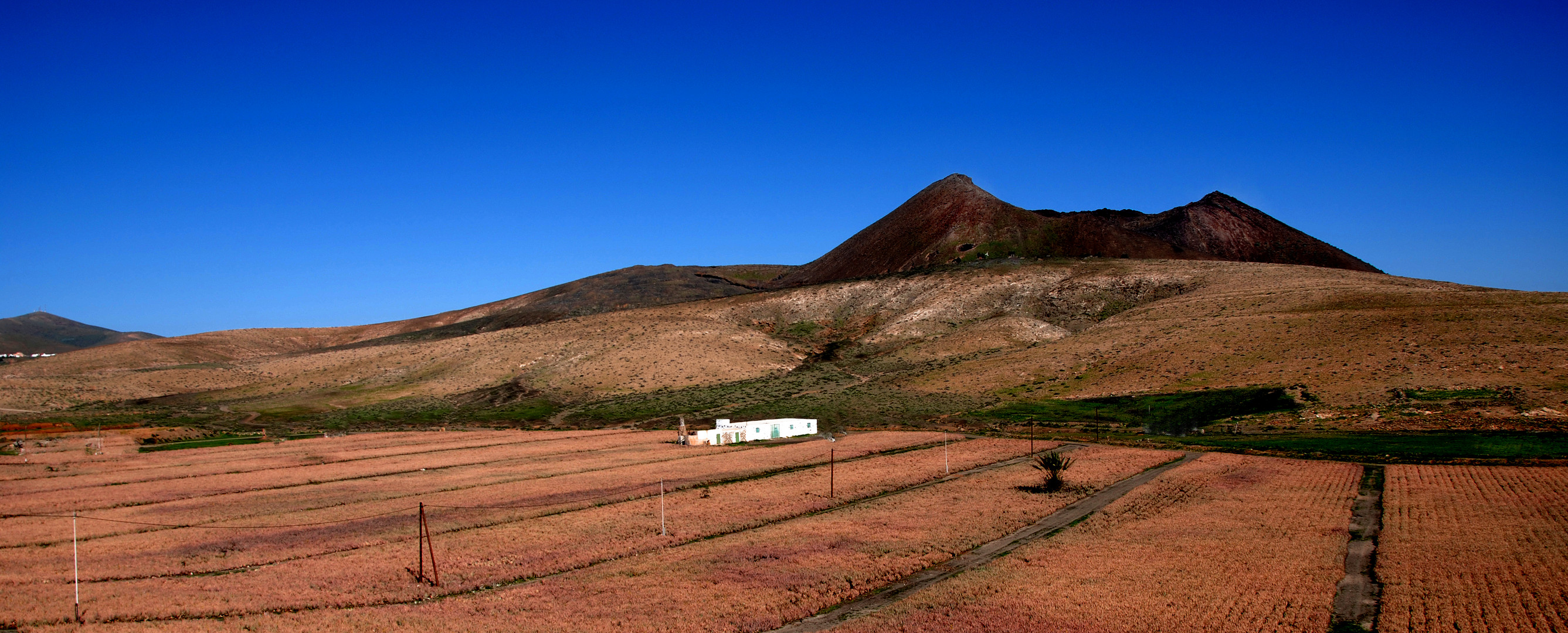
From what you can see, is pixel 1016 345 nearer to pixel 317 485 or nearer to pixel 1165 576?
pixel 317 485

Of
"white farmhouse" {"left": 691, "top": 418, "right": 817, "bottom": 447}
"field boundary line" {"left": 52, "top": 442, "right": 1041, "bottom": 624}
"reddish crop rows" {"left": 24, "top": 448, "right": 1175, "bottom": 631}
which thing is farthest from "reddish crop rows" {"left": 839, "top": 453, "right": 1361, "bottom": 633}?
"white farmhouse" {"left": 691, "top": 418, "right": 817, "bottom": 447}

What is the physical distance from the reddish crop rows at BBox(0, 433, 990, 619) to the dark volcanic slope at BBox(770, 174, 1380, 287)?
105m

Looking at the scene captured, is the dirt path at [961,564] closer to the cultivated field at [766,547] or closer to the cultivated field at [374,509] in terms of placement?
the cultivated field at [766,547]

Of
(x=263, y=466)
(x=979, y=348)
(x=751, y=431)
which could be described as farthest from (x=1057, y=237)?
(x=263, y=466)

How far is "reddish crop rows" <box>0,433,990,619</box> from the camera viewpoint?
76.5 ft

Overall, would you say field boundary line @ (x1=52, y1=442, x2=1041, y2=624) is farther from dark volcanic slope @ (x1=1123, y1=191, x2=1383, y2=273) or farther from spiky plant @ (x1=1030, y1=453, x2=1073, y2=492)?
dark volcanic slope @ (x1=1123, y1=191, x2=1383, y2=273)

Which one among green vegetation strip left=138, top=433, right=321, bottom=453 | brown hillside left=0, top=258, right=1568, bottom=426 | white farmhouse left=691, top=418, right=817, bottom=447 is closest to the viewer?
white farmhouse left=691, top=418, right=817, bottom=447

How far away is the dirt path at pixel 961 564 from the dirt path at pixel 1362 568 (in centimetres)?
775

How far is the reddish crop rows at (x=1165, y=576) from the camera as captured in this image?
1824 cm

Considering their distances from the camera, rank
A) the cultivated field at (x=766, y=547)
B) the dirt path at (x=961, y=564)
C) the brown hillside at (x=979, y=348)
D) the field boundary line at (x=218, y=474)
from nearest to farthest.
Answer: the cultivated field at (x=766, y=547), the dirt path at (x=961, y=564), the field boundary line at (x=218, y=474), the brown hillside at (x=979, y=348)

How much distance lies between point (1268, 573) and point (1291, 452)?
3041 cm

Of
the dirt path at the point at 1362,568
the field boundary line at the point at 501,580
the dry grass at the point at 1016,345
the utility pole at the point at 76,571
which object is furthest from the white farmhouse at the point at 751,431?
the dirt path at the point at 1362,568

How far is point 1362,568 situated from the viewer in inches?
880

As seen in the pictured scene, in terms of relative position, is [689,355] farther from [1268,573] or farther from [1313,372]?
[1268,573]
